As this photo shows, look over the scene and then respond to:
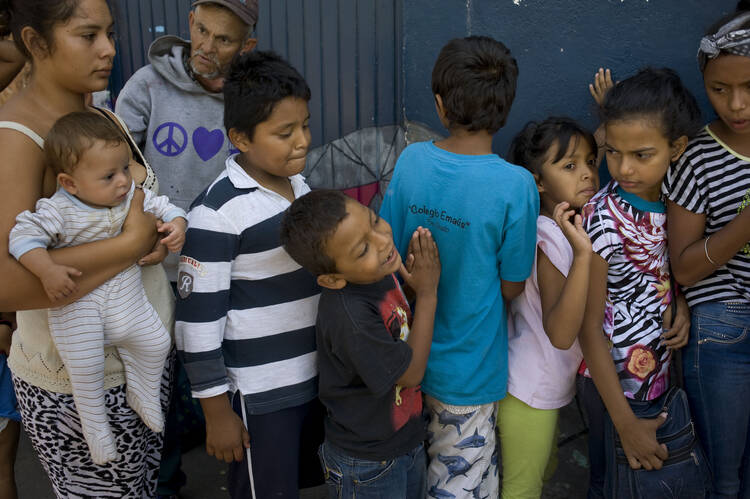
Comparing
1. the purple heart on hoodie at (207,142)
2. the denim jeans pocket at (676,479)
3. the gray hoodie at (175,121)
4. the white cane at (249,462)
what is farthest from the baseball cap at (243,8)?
the denim jeans pocket at (676,479)

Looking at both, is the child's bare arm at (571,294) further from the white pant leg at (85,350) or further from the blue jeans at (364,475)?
the white pant leg at (85,350)

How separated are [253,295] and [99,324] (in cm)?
47

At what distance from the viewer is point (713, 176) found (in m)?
2.15

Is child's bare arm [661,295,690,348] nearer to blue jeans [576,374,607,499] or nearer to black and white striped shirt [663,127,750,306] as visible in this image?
black and white striped shirt [663,127,750,306]

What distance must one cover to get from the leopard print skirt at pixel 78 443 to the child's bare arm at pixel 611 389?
1505 millimetres

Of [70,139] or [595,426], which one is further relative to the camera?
[595,426]

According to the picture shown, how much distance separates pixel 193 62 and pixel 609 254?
1927 millimetres

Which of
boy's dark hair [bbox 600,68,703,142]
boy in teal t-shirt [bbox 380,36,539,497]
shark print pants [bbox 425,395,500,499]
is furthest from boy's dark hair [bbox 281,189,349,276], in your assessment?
boy's dark hair [bbox 600,68,703,142]

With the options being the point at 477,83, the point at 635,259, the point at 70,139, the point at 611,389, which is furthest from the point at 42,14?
the point at 611,389

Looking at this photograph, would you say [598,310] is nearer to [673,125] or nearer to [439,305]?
[439,305]

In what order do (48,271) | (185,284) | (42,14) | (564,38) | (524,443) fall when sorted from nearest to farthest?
(48,271), (42,14), (185,284), (524,443), (564,38)

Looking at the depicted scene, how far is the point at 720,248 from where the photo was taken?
209cm

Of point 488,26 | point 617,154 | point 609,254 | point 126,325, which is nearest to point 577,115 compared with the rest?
point 488,26

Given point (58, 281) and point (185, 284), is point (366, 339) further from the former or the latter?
point (58, 281)
